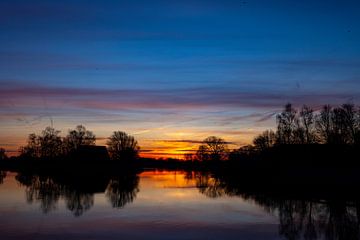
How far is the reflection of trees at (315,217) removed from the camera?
21078 millimetres

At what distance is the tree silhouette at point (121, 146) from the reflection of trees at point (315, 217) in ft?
359

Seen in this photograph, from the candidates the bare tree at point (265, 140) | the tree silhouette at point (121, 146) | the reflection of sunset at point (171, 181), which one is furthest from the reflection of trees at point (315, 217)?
the tree silhouette at point (121, 146)

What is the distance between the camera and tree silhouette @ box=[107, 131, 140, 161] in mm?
145875

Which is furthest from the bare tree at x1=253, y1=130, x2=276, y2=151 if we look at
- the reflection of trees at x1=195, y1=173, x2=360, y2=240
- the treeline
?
the reflection of trees at x1=195, y1=173, x2=360, y2=240

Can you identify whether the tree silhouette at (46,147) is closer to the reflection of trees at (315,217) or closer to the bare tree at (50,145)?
the bare tree at (50,145)

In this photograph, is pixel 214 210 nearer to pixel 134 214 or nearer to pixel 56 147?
pixel 134 214

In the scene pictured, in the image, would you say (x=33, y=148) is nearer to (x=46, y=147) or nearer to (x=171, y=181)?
(x=46, y=147)

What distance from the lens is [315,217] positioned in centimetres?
2670

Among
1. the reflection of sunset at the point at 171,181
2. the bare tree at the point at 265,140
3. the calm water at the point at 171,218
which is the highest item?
the bare tree at the point at 265,140

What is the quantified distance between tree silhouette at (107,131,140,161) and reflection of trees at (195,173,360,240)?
4311 inches

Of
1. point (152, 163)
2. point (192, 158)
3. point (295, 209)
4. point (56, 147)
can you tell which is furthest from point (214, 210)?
Answer: point (152, 163)

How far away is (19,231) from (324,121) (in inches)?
2391

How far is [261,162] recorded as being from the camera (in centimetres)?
8400

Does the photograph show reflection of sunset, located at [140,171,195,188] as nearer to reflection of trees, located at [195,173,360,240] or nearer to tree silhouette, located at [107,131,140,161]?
reflection of trees, located at [195,173,360,240]
